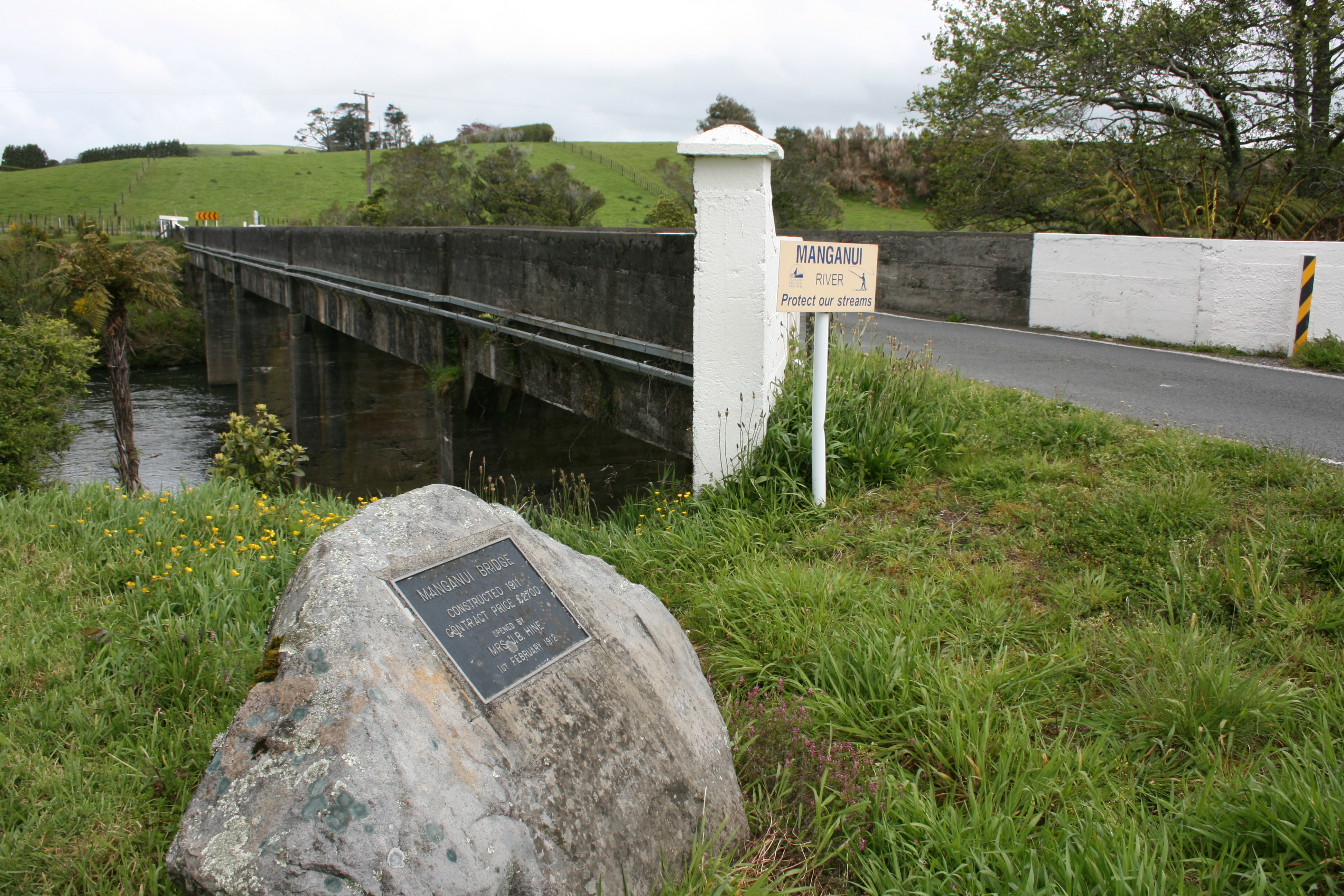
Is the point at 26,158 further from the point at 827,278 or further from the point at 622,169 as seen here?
the point at 827,278

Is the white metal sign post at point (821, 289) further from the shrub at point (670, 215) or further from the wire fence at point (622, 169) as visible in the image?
the wire fence at point (622, 169)

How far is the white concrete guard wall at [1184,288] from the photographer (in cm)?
836

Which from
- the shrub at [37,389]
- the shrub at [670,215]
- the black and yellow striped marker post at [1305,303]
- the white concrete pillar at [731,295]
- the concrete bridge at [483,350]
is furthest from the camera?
the shrub at [670,215]

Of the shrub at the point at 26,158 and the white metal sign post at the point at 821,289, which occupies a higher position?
the shrub at the point at 26,158

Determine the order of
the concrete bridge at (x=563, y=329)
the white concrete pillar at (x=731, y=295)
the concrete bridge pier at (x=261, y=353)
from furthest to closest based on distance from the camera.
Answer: the concrete bridge pier at (x=261, y=353) → the concrete bridge at (x=563, y=329) → the white concrete pillar at (x=731, y=295)

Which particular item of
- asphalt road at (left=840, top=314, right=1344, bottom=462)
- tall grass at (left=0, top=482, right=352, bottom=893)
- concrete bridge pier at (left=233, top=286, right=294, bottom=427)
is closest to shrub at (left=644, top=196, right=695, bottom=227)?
concrete bridge pier at (left=233, top=286, right=294, bottom=427)

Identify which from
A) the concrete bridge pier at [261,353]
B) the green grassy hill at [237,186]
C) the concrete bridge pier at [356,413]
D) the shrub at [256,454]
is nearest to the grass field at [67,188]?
the green grassy hill at [237,186]

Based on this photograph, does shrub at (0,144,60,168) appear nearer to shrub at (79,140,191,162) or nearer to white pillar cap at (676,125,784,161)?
shrub at (79,140,191,162)

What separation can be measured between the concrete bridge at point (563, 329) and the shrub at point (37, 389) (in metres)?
3.78

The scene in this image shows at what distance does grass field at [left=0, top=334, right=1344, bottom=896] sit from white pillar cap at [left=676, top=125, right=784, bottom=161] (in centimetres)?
146

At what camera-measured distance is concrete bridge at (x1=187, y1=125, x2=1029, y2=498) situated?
5258 mm

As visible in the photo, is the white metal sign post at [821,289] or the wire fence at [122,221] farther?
the wire fence at [122,221]

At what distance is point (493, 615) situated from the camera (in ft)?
8.95

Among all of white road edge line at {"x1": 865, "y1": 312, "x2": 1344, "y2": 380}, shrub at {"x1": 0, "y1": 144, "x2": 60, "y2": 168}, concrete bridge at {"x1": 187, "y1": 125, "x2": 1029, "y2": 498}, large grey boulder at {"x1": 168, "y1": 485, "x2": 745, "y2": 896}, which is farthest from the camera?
shrub at {"x1": 0, "y1": 144, "x2": 60, "y2": 168}
